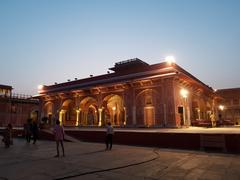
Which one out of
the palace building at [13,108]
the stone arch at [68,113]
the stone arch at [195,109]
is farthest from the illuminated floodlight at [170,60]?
the palace building at [13,108]

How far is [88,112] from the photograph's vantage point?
1224 inches

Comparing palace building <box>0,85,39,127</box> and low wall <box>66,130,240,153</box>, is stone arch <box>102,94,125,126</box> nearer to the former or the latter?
low wall <box>66,130,240,153</box>

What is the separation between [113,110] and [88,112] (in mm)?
4389

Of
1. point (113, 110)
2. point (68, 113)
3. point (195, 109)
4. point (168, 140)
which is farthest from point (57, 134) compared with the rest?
point (68, 113)

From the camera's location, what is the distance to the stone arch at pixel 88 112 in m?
29.9

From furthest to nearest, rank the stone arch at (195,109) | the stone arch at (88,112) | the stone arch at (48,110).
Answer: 1. the stone arch at (48,110)
2. the stone arch at (88,112)
3. the stone arch at (195,109)

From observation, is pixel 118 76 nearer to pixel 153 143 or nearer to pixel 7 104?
pixel 153 143

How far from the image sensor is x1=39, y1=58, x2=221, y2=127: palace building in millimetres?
22062

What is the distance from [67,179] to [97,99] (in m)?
23.0

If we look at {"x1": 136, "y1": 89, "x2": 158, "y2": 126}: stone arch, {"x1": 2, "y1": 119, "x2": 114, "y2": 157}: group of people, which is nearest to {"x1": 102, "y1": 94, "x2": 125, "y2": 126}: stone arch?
{"x1": 136, "y1": 89, "x2": 158, "y2": 126}: stone arch

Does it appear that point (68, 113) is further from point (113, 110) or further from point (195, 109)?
point (195, 109)

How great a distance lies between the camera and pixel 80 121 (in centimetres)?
3016

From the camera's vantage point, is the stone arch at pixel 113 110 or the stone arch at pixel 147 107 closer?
the stone arch at pixel 147 107

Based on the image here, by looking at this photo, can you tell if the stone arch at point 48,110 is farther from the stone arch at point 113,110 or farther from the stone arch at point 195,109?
the stone arch at point 195,109
